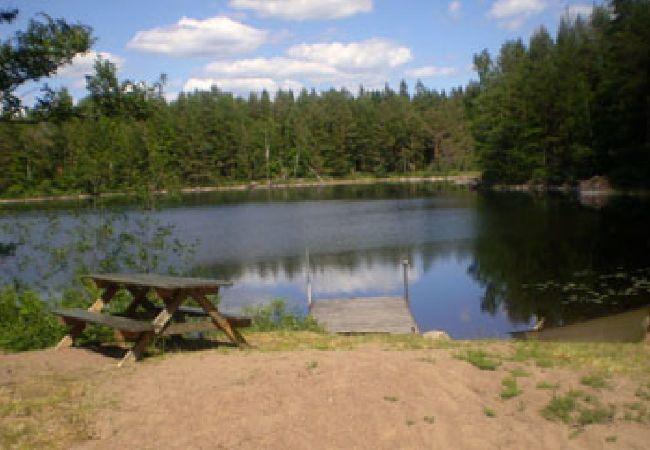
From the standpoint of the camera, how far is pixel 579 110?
5844 cm

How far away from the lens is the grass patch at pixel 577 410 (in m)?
5.60

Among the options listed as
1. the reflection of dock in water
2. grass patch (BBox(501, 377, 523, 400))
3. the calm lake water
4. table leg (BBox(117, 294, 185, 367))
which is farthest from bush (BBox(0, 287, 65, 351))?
the reflection of dock in water

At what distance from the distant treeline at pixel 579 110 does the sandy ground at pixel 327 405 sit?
45.4m

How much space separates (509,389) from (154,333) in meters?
3.97

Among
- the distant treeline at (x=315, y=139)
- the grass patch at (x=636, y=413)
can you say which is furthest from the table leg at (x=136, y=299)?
the distant treeline at (x=315, y=139)

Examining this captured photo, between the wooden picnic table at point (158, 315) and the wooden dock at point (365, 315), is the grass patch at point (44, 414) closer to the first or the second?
the wooden picnic table at point (158, 315)

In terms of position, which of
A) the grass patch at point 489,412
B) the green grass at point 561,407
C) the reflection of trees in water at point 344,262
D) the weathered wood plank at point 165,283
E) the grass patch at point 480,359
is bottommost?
the reflection of trees in water at point 344,262

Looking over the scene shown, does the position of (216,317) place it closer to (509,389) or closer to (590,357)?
(509,389)

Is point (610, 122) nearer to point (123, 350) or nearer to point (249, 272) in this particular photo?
point (249, 272)

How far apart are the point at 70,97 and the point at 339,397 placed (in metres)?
5.30

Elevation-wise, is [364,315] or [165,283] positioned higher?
[165,283]

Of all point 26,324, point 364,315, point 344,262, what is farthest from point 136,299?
point 344,262

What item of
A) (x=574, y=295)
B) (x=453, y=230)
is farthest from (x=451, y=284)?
(x=453, y=230)

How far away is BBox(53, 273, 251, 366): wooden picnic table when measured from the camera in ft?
24.1
